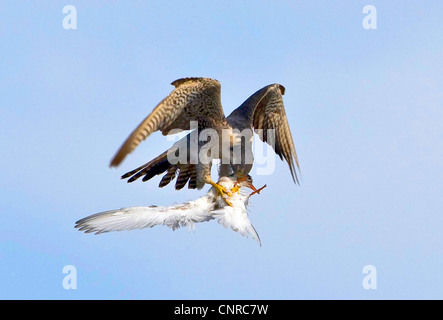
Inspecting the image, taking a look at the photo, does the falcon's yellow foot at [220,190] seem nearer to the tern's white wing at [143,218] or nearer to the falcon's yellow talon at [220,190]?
the falcon's yellow talon at [220,190]

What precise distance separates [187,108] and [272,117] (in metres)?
1.91

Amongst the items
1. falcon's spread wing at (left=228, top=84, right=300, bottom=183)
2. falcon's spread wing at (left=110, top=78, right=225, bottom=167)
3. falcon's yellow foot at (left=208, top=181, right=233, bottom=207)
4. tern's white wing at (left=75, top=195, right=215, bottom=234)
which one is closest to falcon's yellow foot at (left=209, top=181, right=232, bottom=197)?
falcon's yellow foot at (left=208, top=181, right=233, bottom=207)

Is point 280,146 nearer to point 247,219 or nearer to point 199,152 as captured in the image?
point 199,152

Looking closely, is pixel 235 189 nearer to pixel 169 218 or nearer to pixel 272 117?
pixel 169 218

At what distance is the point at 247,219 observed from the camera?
8320 mm

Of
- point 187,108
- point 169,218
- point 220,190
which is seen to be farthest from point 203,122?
point 169,218

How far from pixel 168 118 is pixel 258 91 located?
6.67ft

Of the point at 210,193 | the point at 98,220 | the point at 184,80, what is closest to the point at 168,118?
the point at 184,80

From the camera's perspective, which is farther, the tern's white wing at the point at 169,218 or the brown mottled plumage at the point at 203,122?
the brown mottled plumage at the point at 203,122

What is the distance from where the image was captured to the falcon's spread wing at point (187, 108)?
357 inches

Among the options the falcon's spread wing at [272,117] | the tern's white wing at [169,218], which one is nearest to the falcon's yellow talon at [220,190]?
the tern's white wing at [169,218]

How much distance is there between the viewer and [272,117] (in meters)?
11.0

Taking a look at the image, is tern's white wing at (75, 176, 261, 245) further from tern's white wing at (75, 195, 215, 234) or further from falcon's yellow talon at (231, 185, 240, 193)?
falcon's yellow talon at (231, 185, 240, 193)

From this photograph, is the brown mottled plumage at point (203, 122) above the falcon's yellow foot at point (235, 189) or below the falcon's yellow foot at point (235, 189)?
above
